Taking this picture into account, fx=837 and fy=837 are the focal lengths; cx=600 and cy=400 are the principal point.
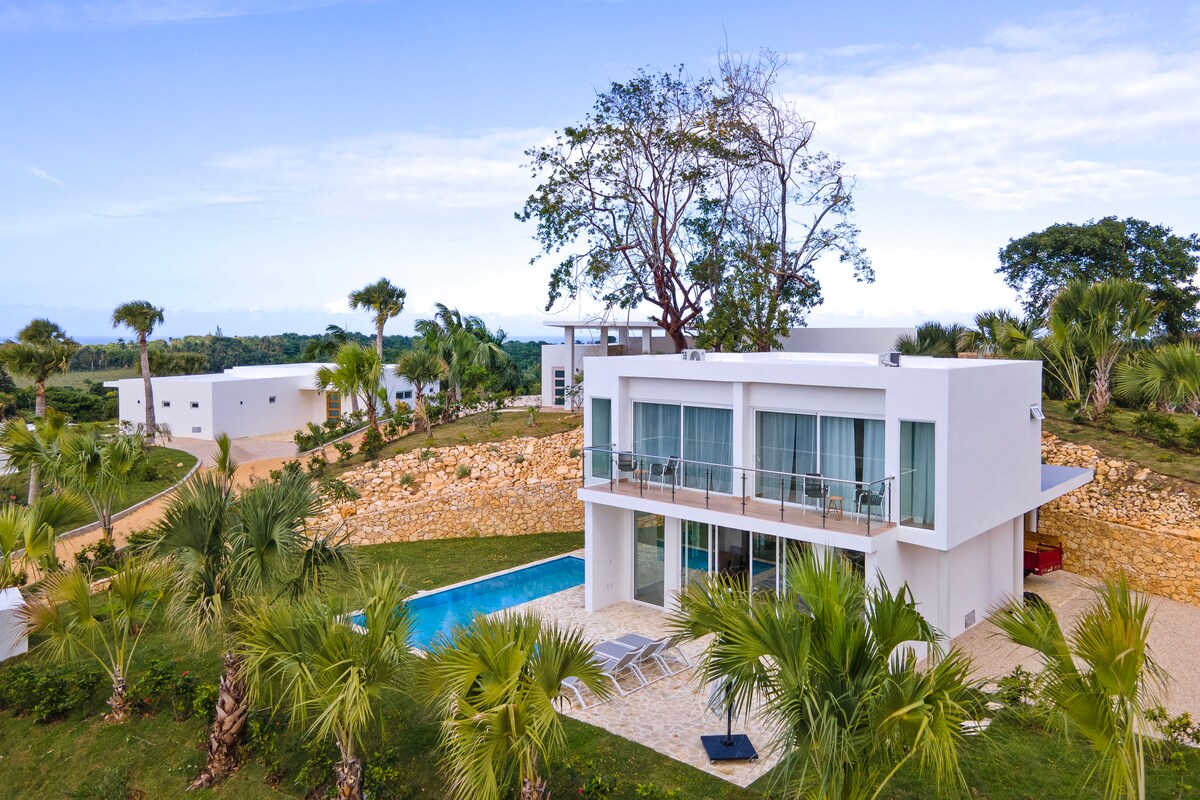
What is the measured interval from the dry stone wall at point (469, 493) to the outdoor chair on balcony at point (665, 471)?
8010 mm

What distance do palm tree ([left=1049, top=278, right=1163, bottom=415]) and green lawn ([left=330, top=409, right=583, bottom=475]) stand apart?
608 inches

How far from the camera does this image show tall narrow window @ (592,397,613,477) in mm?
17062

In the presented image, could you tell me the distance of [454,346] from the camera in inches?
1273

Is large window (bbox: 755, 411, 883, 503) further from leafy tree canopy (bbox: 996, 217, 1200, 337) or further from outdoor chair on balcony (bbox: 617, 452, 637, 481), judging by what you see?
leafy tree canopy (bbox: 996, 217, 1200, 337)

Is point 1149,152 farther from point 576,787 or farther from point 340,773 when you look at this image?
point 340,773

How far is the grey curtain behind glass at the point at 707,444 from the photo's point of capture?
15.8m

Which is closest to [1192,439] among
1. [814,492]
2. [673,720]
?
[814,492]

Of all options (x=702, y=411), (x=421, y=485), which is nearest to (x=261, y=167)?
(x=421, y=485)

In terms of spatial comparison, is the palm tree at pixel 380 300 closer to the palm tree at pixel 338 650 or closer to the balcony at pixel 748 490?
the balcony at pixel 748 490

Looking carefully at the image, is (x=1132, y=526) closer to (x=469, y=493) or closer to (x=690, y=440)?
(x=690, y=440)

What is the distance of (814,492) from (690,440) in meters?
2.79

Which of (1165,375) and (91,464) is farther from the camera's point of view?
(1165,375)

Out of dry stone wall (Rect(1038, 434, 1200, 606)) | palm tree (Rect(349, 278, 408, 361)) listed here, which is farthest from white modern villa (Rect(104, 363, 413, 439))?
dry stone wall (Rect(1038, 434, 1200, 606))

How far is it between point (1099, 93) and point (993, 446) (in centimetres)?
1767
